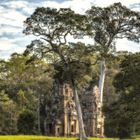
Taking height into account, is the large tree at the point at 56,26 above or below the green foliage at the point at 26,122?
above

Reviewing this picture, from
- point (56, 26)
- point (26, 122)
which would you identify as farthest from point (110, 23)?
point (26, 122)

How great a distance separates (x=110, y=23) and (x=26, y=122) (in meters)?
25.8

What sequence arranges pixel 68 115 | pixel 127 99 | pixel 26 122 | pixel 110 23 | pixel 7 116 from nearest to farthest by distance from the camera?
pixel 127 99 → pixel 110 23 → pixel 26 122 → pixel 7 116 → pixel 68 115

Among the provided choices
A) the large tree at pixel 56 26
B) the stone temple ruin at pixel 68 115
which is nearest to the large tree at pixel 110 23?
the large tree at pixel 56 26

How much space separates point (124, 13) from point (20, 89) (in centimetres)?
3510

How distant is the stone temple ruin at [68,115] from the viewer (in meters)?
73.3

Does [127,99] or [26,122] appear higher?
[26,122]

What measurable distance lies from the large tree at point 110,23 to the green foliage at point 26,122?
22.8 m

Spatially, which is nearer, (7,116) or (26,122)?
(26,122)

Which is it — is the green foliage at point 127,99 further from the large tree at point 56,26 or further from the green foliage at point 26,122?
the green foliage at point 26,122

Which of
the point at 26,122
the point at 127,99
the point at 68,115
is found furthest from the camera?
the point at 68,115

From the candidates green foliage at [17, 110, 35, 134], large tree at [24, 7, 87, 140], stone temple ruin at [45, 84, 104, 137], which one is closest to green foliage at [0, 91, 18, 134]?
green foliage at [17, 110, 35, 134]

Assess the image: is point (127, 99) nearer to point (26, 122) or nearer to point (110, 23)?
point (110, 23)

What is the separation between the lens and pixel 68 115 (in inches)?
2918
